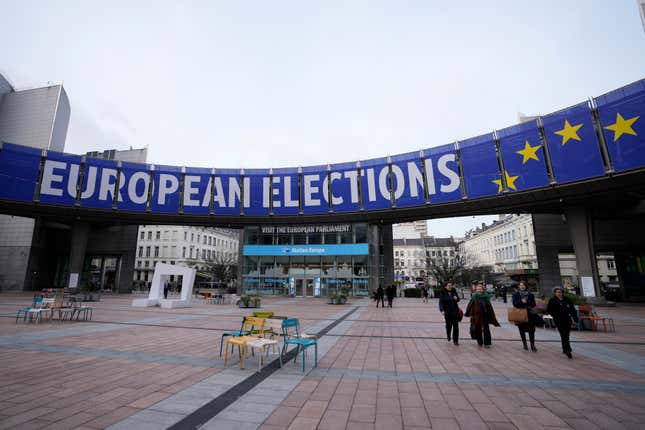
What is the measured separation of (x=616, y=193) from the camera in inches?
928

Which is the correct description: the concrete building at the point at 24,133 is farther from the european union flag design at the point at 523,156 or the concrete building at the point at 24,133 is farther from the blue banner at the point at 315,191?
the european union flag design at the point at 523,156

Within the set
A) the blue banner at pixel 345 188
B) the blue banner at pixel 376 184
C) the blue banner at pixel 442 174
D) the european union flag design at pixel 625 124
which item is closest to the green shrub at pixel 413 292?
the blue banner at pixel 376 184

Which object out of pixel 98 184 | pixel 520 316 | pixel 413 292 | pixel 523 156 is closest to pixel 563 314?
pixel 520 316

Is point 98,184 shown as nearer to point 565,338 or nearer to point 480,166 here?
point 480,166

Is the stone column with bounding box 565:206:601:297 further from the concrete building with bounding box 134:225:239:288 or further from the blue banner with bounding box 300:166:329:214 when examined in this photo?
the concrete building with bounding box 134:225:239:288

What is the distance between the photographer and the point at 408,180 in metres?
30.9

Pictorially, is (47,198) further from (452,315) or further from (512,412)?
(512,412)

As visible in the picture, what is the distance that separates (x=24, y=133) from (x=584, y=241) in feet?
214

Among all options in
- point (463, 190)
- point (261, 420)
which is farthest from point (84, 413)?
point (463, 190)

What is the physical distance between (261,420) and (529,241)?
2653 inches

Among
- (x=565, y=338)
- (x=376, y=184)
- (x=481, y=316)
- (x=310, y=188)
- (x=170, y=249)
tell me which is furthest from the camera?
(x=170, y=249)

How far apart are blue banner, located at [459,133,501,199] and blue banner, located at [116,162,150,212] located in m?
32.7

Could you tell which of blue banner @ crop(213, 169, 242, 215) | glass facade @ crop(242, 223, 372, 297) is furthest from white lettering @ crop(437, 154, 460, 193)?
blue banner @ crop(213, 169, 242, 215)

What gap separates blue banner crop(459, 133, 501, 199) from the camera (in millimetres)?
26281
